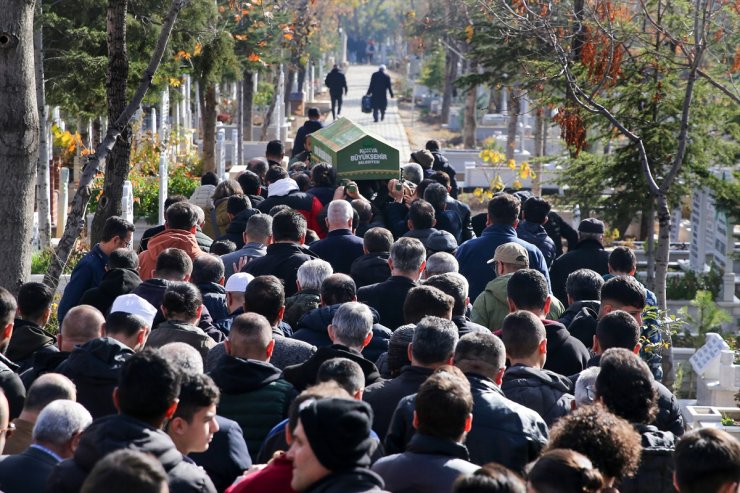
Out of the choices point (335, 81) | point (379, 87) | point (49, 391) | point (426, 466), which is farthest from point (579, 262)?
point (379, 87)

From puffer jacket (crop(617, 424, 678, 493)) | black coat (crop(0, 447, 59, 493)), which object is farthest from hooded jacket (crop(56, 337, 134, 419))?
puffer jacket (crop(617, 424, 678, 493))

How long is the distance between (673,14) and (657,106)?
119 cm

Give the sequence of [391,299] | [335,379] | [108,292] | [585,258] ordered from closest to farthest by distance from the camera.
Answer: [335,379] < [108,292] < [391,299] < [585,258]

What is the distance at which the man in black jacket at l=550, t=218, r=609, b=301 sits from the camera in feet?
34.8

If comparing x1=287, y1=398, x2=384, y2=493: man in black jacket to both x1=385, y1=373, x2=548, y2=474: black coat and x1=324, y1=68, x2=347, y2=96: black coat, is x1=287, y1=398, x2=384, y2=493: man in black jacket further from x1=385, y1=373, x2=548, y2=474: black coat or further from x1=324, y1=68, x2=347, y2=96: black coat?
x1=324, y1=68, x2=347, y2=96: black coat

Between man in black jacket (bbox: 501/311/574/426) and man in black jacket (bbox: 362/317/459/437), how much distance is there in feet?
1.49

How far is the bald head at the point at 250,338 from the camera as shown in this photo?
6.08 m

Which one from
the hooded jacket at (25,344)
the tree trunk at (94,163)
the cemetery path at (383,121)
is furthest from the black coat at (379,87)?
the hooded jacket at (25,344)

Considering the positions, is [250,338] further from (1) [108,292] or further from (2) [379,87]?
(2) [379,87]

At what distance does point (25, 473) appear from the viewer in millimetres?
4711

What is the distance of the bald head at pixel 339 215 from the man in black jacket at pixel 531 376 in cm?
356

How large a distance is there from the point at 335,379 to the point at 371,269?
3.76 m

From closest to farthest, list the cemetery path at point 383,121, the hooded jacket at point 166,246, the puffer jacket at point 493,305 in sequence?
the puffer jacket at point 493,305, the hooded jacket at point 166,246, the cemetery path at point 383,121

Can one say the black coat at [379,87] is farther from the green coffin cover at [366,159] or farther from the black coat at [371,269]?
the black coat at [371,269]
